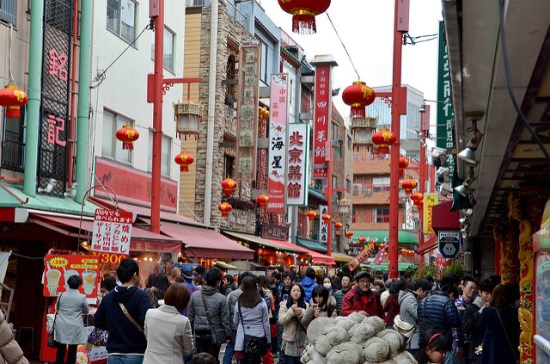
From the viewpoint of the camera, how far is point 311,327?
6.46 meters

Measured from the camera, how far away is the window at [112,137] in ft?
75.5

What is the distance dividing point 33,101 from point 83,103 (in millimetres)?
2269

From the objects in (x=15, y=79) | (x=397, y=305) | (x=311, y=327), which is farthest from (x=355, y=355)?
(x=15, y=79)

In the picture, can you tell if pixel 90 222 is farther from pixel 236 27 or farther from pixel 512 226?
pixel 236 27

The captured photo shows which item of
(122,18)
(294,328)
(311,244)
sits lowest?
(294,328)

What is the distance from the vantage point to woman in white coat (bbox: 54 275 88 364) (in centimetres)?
1262

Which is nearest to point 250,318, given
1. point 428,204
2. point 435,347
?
point 435,347

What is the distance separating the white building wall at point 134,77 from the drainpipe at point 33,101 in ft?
11.4

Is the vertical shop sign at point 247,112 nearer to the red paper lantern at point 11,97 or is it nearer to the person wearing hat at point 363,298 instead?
the red paper lantern at point 11,97

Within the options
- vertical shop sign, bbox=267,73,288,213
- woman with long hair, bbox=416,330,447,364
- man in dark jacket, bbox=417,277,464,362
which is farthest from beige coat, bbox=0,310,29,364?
vertical shop sign, bbox=267,73,288,213

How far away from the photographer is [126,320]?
28.8 feet

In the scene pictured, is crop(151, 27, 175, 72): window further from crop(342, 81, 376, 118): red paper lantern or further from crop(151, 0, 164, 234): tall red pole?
crop(342, 81, 376, 118): red paper lantern

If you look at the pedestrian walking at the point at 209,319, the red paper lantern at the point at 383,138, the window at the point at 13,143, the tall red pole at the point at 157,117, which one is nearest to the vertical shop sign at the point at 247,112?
the tall red pole at the point at 157,117

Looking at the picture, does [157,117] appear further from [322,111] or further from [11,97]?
[322,111]
